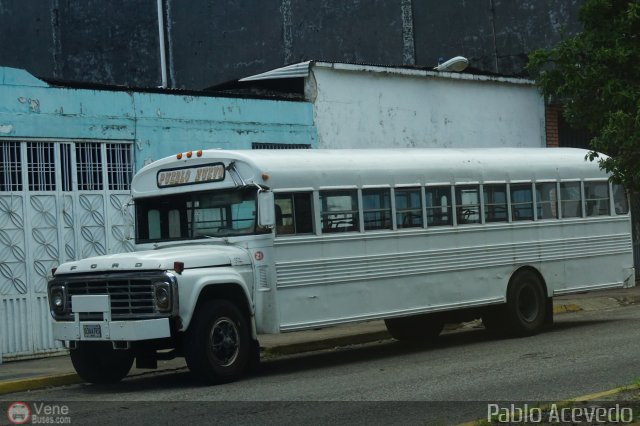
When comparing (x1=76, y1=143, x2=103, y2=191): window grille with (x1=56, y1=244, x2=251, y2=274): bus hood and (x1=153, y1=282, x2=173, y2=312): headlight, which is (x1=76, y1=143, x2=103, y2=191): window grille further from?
(x1=153, y1=282, x2=173, y2=312): headlight

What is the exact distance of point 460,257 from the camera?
15.7 metres

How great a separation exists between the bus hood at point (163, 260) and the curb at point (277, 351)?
4.77ft

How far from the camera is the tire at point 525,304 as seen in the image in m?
16.3

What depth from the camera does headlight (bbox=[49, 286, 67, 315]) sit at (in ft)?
41.9

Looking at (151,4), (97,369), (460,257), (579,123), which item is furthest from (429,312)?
(151,4)

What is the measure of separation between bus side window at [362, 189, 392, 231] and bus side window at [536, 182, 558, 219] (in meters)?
3.20

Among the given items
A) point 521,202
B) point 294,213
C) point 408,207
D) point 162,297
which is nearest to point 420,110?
point 521,202

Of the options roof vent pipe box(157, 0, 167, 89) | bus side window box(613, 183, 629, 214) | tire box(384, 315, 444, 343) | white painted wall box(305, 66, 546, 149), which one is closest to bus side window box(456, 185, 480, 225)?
tire box(384, 315, 444, 343)

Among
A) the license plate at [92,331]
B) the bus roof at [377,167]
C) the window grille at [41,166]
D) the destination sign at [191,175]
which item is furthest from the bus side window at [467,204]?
the window grille at [41,166]

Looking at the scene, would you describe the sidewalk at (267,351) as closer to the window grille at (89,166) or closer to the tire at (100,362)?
the tire at (100,362)

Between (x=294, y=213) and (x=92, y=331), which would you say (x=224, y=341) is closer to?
(x=92, y=331)

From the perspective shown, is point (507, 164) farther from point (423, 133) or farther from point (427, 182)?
point (423, 133)

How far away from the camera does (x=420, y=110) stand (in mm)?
22969

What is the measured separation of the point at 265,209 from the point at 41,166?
15.8 ft
